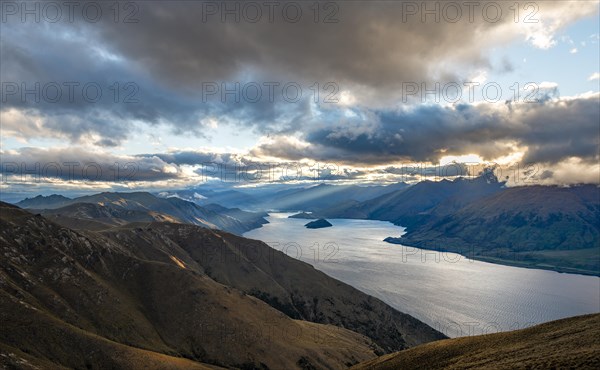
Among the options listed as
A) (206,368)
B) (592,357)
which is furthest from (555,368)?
(206,368)

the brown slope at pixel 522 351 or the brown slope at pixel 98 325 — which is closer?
the brown slope at pixel 522 351

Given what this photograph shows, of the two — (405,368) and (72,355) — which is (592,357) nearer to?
(405,368)

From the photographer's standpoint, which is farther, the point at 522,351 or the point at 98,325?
the point at 98,325

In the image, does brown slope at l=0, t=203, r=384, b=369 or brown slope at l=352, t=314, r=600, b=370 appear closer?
brown slope at l=352, t=314, r=600, b=370

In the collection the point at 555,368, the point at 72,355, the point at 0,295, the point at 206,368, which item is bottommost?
the point at 206,368

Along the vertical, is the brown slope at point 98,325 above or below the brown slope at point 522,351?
below

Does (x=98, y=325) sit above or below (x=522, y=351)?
below

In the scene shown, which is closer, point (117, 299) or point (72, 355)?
point (72, 355)

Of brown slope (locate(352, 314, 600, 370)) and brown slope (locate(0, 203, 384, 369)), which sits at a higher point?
brown slope (locate(352, 314, 600, 370))
